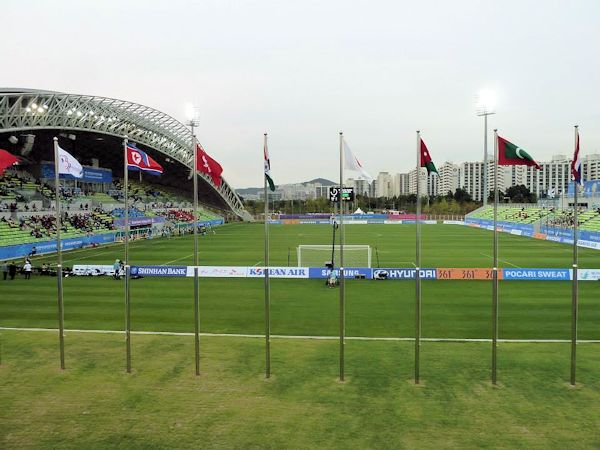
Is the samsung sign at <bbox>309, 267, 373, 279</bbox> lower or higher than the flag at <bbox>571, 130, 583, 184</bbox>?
lower

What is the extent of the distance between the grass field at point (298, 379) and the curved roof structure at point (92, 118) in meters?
32.3

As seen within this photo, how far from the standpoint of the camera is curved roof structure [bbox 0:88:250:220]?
4781 centimetres

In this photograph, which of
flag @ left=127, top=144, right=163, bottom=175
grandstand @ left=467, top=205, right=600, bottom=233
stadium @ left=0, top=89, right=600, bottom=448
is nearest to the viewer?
stadium @ left=0, top=89, right=600, bottom=448

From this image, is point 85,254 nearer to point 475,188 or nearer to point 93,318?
point 93,318

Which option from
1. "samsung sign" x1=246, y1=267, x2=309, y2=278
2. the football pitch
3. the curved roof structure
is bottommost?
the football pitch

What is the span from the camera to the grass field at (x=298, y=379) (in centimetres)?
956

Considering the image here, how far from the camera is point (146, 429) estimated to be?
32.0 feet

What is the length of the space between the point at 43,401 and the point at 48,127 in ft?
157

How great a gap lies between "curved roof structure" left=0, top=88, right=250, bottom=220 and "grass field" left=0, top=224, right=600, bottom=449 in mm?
32298

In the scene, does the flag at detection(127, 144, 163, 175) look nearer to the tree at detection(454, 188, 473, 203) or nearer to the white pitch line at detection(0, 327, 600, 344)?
the white pitch line at detection(0, 327, 600, 344)

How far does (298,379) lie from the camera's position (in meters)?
12.4

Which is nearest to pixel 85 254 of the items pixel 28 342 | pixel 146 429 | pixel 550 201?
pixel 28 342

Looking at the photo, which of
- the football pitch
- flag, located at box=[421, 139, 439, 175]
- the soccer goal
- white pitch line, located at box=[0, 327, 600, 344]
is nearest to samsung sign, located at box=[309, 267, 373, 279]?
the football pitch

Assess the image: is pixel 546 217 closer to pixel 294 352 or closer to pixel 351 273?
pixel 351 273
